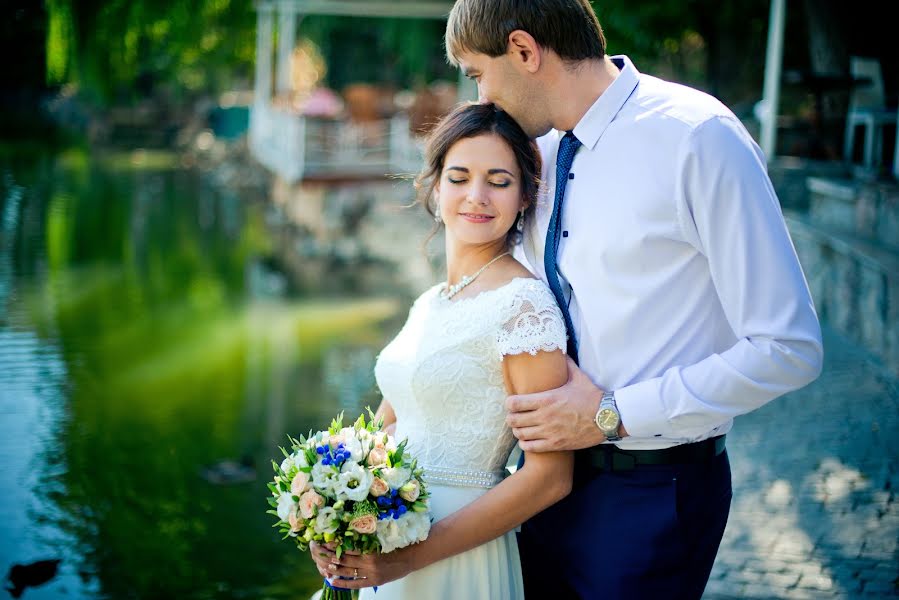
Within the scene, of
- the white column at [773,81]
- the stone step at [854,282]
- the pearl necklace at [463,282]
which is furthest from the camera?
the white column at [773,81]

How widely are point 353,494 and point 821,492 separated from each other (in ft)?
11.0

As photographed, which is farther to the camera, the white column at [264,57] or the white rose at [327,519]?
the white column at [264,57]

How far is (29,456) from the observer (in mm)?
6625

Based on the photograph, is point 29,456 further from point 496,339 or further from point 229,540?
point 496,339

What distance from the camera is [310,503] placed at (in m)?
2.03

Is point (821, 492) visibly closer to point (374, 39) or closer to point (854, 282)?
point (854, 282)

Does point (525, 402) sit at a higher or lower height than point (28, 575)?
higher

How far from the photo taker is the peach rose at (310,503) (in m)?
2.03

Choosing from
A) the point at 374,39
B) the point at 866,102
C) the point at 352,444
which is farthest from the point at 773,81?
the point at 374,39

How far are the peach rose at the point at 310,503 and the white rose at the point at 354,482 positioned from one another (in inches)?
1.7

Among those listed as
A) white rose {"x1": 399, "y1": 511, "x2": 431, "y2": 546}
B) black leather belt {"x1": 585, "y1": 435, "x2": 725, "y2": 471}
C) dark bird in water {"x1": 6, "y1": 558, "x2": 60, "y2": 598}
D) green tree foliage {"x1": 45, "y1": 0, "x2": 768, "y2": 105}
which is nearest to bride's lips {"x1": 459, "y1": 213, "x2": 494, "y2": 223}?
black leather belt {"x1": 585, "y1": 435, "x2": 725, "y2": 471}

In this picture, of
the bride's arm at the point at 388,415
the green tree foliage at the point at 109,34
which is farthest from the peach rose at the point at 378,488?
the green tree foliage at the point at 109,34

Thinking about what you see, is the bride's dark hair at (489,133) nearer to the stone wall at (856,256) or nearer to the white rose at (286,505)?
the white rose at (286,505)

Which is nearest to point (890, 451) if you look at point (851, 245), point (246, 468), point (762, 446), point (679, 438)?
point (762, 446)
